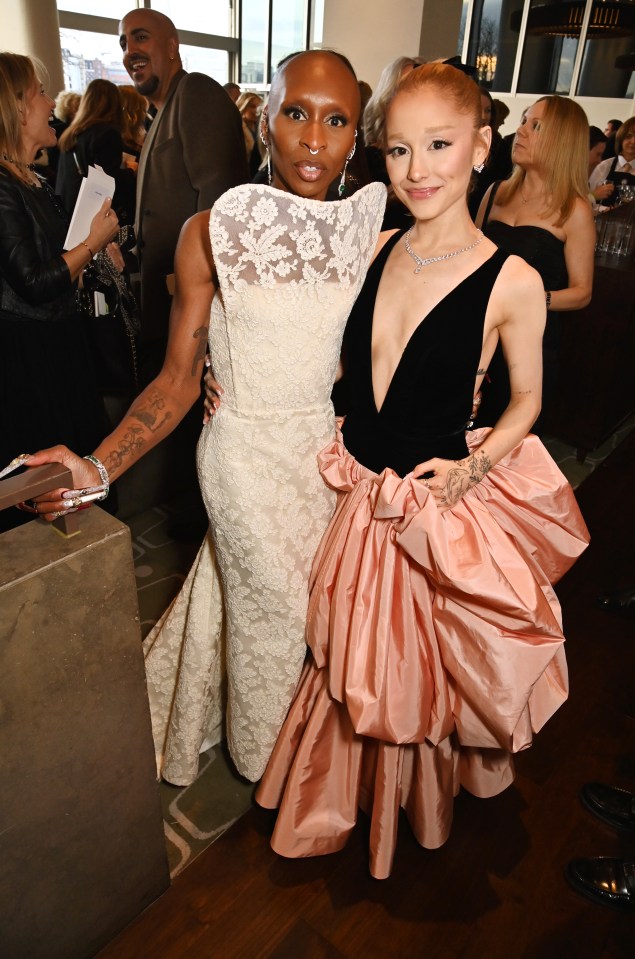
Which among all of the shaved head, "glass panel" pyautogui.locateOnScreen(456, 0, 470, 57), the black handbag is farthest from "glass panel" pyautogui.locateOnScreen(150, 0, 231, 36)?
the black handbag

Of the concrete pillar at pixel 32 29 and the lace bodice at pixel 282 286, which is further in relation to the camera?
the concrete pillar at pixel 32 29

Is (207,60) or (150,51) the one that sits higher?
(207,60)

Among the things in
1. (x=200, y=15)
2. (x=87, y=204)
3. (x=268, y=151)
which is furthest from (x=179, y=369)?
(x=200, y=15)

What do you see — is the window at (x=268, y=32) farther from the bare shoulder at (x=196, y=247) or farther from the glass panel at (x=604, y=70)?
the bare shoulder at (x=196, y=247)

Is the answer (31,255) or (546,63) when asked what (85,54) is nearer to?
(546,63)

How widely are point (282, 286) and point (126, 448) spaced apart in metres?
0.42

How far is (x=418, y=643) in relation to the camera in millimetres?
1419

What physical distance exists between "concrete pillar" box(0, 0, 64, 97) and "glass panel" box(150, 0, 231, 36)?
3375 mm

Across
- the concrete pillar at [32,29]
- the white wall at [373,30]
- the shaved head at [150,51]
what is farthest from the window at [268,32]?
the shaved head at [150,51]

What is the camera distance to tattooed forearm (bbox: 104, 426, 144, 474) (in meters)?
1.25

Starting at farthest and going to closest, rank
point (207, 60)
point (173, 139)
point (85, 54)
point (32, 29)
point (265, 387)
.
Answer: point (207, 60), point (85, 54), point (32, 29), point (173, 139), point (265, 387)

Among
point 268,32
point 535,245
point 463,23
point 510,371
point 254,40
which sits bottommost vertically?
point 510,371

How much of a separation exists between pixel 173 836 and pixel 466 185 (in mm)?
1624

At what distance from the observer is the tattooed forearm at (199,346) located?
1.35 meters
